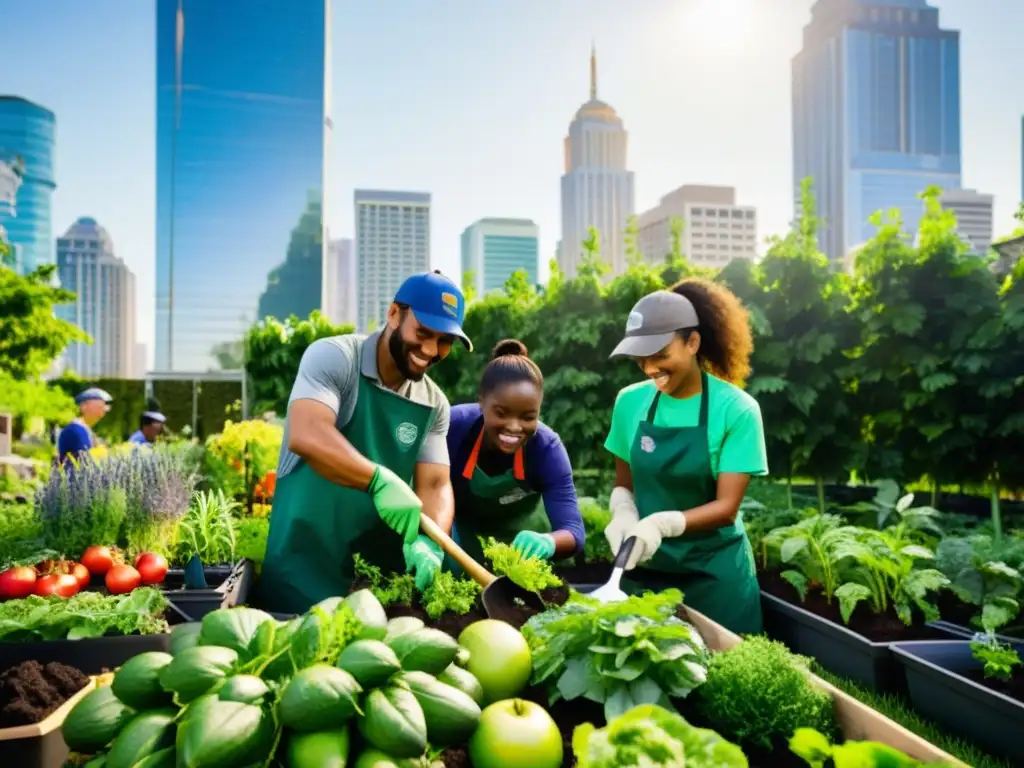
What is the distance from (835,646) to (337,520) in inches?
73.4

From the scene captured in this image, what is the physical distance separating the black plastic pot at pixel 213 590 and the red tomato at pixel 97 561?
0.23 meters

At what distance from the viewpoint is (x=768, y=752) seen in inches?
62.1

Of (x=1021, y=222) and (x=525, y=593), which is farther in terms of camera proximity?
(x=1021, y=222)

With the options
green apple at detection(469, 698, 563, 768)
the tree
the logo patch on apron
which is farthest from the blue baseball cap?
the tree

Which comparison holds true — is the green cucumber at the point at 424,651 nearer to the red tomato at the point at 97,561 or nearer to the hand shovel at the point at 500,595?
the hand shovel at the point at 500,595

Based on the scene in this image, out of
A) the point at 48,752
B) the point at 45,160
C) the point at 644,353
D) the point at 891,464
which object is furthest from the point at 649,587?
the point at 45,160

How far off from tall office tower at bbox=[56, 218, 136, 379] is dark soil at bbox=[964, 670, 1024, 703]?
7271 inches

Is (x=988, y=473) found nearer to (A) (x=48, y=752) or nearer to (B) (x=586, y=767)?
(B) (x=586, y=767)

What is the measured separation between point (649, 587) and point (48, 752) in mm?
2030

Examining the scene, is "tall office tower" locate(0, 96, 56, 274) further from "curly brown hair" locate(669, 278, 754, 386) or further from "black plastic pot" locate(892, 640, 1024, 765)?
A: "black plastic pot" locate(892, 640, 1024, 765)

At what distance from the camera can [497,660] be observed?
1.64 meters

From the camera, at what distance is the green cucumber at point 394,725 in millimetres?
1218

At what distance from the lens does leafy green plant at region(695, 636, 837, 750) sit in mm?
1588

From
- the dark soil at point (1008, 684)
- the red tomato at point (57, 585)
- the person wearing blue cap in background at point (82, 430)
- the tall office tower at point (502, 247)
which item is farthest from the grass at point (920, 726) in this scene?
the tall office tower at point (502, 247)
